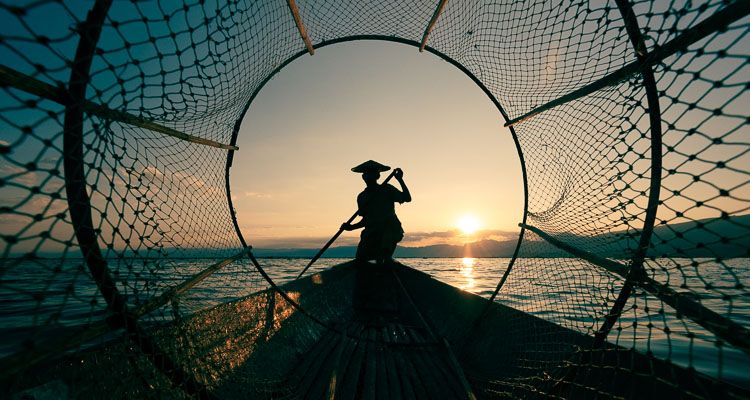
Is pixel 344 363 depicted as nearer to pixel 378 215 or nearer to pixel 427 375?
pixel 427 375

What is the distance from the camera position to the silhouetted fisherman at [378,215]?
6426mm

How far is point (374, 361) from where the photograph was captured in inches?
134

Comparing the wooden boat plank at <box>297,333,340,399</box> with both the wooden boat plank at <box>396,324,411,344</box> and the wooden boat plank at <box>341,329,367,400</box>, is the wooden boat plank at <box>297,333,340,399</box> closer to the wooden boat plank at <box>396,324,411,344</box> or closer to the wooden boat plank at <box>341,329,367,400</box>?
the wooden boat plank at <box>341,329,367,400</box>

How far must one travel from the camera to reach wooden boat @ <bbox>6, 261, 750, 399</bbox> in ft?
6.23

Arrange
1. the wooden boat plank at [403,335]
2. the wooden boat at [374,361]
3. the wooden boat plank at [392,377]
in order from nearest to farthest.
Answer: the wooden boat at [374,361], the wooden boat plank at [392,377], the wooden boat plank at [403,335]

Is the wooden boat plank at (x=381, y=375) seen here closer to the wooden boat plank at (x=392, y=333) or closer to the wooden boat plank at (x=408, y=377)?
the wooden boat plank at (x=408, y=377)

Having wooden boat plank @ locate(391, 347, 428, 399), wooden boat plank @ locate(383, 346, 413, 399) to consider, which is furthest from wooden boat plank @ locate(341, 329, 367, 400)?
wooden boat plank @ locate(391, 347, 428, 399)

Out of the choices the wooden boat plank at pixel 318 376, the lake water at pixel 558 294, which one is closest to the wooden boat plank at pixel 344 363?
the wooden boat plank at pixel 318 376

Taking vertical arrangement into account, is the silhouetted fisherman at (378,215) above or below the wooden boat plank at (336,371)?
above

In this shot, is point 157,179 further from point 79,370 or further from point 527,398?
point 527,398

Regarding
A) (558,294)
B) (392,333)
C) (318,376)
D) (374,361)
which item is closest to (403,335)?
(392,333)

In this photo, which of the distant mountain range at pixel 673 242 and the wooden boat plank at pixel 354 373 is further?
the wooden boat plank at pixel 354 373

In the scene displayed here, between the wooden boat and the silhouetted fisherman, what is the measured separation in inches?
59.3

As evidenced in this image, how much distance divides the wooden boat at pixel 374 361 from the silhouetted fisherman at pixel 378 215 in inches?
59.3
